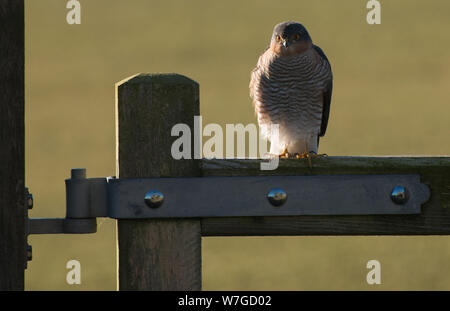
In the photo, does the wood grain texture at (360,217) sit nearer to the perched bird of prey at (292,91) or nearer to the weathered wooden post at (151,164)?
the weathered wooden post at (151,164)

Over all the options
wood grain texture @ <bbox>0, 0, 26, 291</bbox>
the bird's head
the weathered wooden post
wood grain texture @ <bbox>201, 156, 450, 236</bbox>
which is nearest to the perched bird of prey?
the bird's head

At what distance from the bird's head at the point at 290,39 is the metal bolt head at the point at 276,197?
10.4 feet

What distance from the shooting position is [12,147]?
2061 millimetres

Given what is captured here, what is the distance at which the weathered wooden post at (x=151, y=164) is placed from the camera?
2.07 m

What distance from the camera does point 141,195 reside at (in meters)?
2.07

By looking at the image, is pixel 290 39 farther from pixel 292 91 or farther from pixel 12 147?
pixel 12 147

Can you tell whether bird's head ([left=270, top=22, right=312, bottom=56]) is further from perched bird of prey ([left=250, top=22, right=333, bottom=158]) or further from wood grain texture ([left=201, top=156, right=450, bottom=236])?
wood grain texture ([left=201, top=156, right=450, bottom=236])

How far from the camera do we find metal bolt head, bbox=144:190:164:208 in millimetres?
2066

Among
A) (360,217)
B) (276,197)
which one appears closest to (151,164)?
(276,197)

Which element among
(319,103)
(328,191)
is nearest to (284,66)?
(319,103)

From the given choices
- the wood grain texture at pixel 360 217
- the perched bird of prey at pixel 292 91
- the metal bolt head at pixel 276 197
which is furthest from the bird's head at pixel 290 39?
the metal bolt head at pixel 276 197

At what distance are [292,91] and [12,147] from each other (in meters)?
3.38
